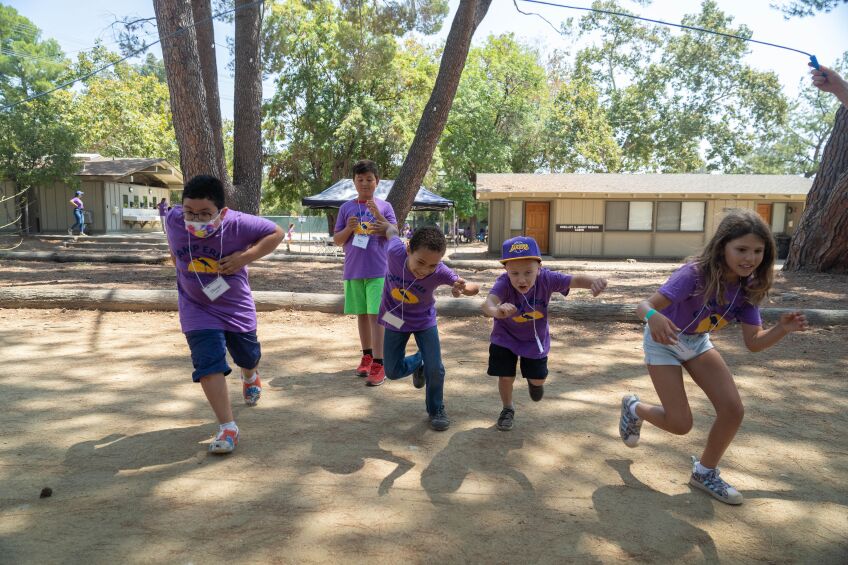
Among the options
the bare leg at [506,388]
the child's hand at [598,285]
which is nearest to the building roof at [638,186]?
the bare leg at [506,388]

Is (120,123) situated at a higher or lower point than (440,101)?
higher

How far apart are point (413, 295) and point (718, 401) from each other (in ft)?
6.17

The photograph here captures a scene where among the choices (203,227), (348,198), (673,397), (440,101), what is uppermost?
(440,101)

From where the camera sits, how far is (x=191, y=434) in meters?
3.66

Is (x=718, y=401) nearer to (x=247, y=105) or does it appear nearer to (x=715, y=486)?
(x=715, y=486)

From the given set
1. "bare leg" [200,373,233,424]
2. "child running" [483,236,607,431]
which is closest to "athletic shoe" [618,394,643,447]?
"child running" [483,236,607,431]

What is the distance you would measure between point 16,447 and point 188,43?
272 inches

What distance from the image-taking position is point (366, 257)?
4953 mm

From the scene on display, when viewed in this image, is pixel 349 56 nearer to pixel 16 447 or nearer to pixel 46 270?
pixel 46 270

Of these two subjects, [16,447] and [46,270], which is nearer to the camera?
[16,447]

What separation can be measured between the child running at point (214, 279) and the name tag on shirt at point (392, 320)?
86 centimetres

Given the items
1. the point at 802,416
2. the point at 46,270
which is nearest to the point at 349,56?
the point at 46,270

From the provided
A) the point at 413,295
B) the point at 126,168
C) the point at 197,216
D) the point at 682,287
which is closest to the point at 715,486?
the point at 682,287

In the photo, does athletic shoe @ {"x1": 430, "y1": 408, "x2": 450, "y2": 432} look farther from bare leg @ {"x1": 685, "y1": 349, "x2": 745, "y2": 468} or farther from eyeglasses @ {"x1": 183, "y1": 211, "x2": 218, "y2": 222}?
eyeglasses @ {"x1": 183, "y1": 211, "x2": 218, "y2": 222}
